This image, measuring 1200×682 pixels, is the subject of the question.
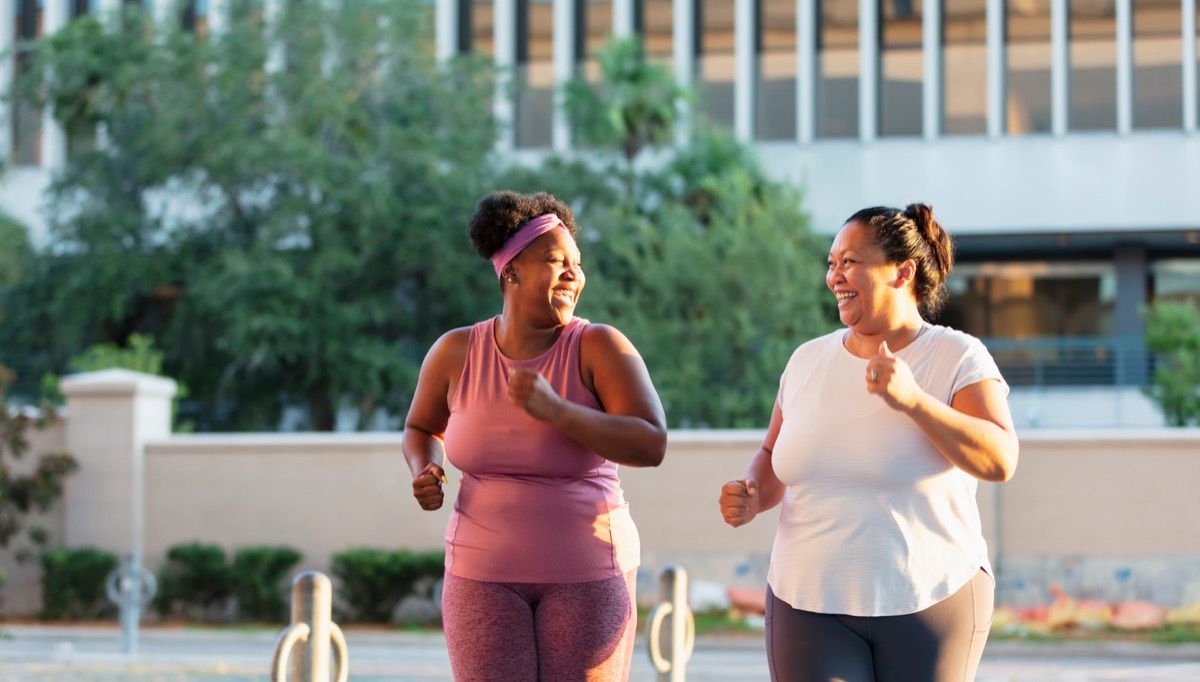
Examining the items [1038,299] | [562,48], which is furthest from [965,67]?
[562,48]

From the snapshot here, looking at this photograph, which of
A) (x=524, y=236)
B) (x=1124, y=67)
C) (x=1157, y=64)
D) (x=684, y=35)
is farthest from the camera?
(x=684, y=35)

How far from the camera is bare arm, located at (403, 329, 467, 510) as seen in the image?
4188mm

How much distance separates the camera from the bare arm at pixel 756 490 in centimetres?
405

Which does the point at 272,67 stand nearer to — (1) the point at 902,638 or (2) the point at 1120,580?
(2) the point at 1120,580

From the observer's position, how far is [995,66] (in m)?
38.7

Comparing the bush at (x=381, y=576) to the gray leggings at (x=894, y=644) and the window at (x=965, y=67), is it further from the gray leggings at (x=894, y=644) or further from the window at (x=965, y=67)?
the window at (x=965, y=67)

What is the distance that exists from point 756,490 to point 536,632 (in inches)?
25.4

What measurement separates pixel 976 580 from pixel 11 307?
101ft

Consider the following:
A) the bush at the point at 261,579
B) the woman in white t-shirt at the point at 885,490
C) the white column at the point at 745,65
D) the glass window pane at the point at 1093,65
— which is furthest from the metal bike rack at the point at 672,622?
the glass window pane at the point at 1093,65

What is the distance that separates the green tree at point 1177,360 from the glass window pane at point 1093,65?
8.47 m

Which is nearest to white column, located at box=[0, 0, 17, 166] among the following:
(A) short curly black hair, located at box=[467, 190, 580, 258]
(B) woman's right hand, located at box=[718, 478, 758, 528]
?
(A) short curly black hair, located at box=[467, 190, 580, 258]

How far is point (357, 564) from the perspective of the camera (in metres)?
18.1

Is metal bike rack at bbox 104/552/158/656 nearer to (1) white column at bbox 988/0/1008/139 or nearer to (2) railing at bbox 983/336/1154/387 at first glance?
(2) railing at bbox 983/336/1154/387

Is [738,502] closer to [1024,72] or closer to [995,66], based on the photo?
[995,66]
